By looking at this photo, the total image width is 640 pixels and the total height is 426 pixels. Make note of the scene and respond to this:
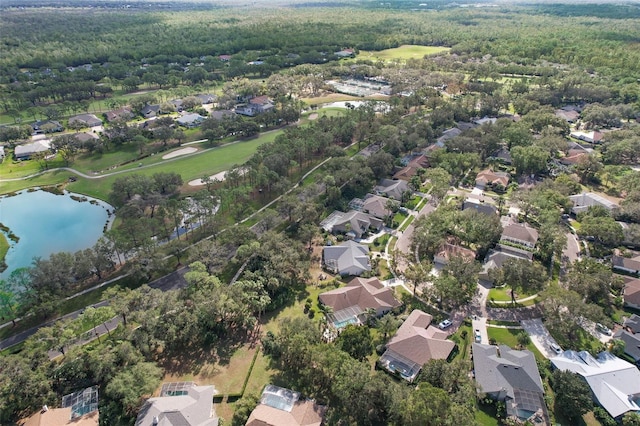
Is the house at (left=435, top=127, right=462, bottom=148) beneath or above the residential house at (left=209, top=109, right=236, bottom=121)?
beneath

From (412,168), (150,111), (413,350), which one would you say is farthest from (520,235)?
(150,111)

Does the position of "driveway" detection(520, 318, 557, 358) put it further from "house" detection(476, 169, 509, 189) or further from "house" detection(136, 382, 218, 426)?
"house" detection(476, 169, 509, 189)

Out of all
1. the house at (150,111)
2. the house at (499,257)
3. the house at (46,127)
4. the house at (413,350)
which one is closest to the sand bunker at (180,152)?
the house at (150,111)

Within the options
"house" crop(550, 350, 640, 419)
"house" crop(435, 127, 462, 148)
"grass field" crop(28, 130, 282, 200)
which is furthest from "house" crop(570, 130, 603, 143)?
"grass field" crop(28, 130, 282, 200)

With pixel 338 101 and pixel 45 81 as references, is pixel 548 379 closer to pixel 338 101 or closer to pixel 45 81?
pixel 338 101

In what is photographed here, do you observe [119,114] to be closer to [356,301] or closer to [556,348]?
[356,301]

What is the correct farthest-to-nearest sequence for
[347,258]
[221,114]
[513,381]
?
[221,114], [347,258], [513,381]
